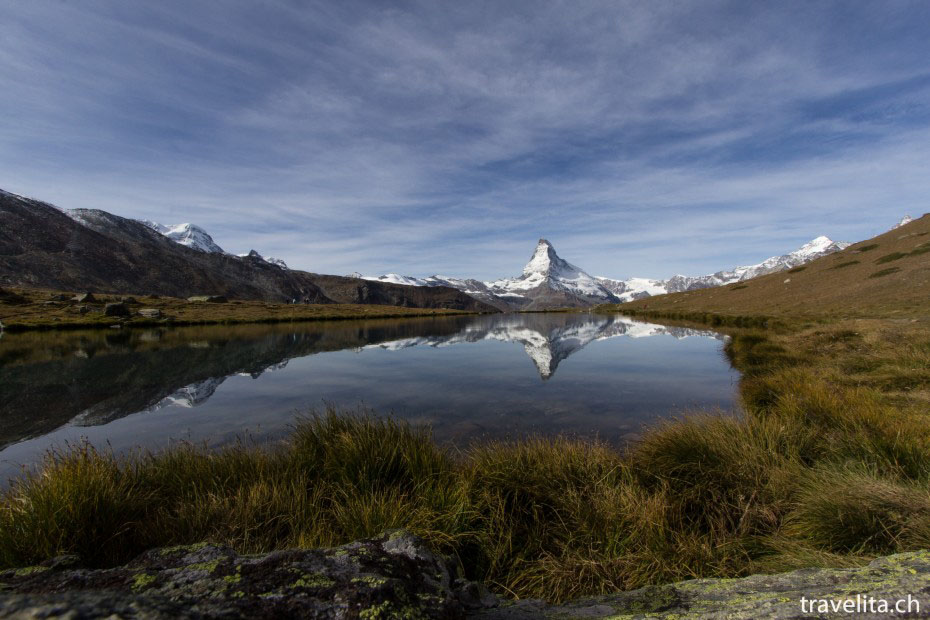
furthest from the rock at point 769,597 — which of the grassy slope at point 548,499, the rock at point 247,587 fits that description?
the grassy slope at point 548,499

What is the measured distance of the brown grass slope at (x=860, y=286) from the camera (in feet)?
113

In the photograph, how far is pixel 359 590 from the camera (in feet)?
7.68

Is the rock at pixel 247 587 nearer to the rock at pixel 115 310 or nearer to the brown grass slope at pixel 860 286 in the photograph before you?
the brown grass slope at pixel 860 286

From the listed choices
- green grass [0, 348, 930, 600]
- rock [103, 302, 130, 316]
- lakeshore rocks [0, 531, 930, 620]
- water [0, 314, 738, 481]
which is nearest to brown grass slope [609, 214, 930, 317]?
water [0, 314, 738, 481]

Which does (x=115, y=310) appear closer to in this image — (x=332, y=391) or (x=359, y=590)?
(x=332, y=391)

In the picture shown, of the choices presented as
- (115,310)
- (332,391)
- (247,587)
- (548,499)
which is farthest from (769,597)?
(115,310)

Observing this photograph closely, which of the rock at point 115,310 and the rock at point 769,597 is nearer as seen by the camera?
the rock at point 769,597

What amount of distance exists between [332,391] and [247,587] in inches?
619

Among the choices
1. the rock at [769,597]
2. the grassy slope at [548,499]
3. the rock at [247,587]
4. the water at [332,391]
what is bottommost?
the water at [332,391]

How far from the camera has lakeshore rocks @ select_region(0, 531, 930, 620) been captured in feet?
6.34

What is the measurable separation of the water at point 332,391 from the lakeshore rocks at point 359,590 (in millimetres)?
5760

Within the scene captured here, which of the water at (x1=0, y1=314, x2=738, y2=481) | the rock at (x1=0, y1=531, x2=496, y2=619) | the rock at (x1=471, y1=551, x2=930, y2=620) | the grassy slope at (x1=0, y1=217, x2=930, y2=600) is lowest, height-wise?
the water at (x1=0, y1=314, x2=738, y2=481)

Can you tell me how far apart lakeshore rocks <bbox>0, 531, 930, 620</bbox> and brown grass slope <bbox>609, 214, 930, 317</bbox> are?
37.6 meters

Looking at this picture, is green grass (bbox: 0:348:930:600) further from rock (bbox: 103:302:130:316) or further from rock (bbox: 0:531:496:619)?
rock (bbox: 103:302:130:316)
